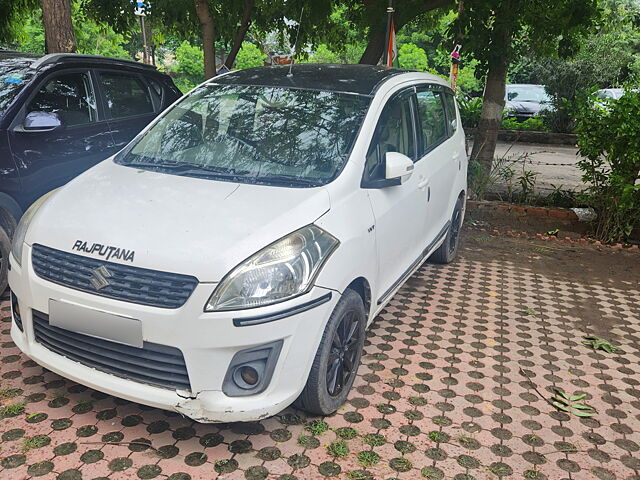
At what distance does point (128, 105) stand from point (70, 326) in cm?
326

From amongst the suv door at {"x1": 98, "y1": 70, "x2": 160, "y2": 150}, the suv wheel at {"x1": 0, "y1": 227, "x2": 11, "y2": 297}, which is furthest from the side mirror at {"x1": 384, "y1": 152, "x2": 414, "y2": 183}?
the suv door at {"x1": 98, "y1": 70, "x2": 160, "y2": 150}

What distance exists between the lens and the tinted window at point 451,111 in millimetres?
5434

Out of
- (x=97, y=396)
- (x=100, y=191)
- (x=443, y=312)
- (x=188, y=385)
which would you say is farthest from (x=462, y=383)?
(x=100, y=191)

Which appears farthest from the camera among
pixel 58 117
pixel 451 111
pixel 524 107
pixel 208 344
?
pixel 524 107

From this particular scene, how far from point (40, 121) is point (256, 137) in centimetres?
180

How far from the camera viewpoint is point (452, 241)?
19.5 ft

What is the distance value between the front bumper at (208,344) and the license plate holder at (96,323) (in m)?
0.02

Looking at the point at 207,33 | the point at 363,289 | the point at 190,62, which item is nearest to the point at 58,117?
the point at 363,289

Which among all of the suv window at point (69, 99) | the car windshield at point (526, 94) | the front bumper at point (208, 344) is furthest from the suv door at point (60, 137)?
the car windshield at point (526, 94)

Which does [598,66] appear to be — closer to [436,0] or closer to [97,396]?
[436,0]

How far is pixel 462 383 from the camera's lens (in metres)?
3.66

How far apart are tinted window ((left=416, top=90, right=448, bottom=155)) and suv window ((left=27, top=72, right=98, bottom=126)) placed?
9.05ft

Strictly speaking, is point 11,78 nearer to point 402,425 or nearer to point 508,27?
point 402,425

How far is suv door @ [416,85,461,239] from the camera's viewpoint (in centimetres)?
450
